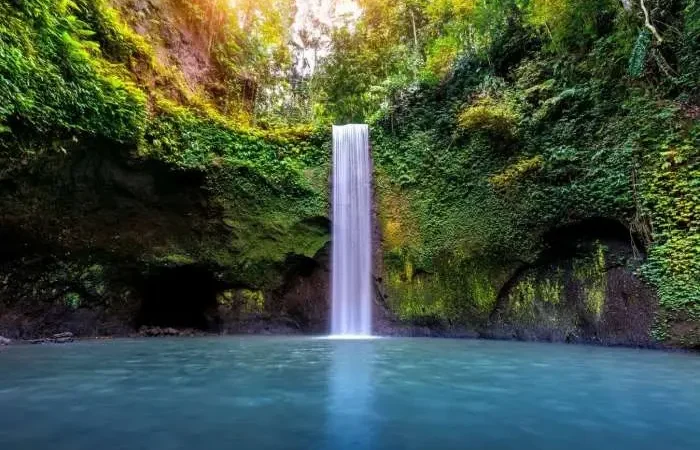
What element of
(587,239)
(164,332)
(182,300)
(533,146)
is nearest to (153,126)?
(182,300)

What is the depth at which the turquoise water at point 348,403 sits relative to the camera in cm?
293

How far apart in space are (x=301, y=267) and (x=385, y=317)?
2.88 metres

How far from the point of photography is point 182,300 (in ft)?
43.8

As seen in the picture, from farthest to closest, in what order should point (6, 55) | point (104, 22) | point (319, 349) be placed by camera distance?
point (104, 22)
point (319, 349)
point (6, 55)

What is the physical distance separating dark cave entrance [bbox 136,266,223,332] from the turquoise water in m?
5.51

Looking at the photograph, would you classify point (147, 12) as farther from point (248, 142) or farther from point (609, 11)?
point (609, 11)

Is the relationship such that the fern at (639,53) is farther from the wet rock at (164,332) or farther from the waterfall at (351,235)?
the wet rock at (164,332)

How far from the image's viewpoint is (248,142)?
1302 cm

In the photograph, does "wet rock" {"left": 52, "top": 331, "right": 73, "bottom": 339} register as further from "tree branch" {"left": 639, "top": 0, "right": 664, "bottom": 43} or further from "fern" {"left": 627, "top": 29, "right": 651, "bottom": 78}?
"tree branch" {"left": 639, "top": 0, "right": 664, "bottom": 43}

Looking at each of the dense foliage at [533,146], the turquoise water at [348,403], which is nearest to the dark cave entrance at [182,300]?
the dense foliage at [533,146]

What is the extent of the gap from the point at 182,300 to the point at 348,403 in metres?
10.6

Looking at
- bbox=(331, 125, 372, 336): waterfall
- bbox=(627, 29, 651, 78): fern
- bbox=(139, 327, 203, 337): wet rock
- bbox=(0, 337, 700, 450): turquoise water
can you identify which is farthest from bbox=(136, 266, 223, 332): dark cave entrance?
bbox=(627, 29, 651, 78): fern

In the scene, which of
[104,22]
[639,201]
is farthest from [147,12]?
[639,201]

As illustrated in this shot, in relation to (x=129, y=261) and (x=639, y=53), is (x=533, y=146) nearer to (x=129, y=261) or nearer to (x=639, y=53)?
(x=639, y=53)
